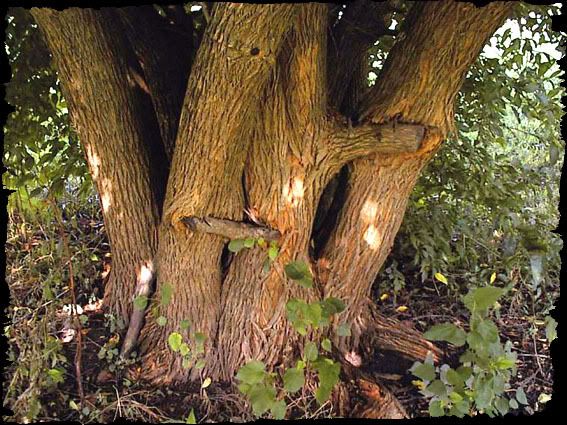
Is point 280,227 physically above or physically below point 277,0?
below

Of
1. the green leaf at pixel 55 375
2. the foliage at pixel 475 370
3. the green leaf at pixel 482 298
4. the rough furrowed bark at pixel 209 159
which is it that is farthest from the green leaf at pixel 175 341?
the green leaf at pixel 482 298

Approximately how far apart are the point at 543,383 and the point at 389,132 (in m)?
1.19

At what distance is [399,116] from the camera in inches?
77.0

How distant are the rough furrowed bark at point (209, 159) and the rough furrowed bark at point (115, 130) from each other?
16cm

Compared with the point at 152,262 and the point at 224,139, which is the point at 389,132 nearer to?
the point at 224,139

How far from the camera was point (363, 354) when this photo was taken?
237 centimetres

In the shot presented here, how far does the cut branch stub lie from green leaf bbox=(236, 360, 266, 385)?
0.41 metres

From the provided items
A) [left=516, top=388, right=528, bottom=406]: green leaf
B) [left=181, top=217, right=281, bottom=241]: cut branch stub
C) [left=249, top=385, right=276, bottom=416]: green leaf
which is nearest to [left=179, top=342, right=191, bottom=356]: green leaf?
[left=249, top=385, right=276, bottom=416]: green leaf

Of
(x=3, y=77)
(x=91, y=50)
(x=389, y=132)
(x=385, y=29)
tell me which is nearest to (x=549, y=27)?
(x=385, y=29)

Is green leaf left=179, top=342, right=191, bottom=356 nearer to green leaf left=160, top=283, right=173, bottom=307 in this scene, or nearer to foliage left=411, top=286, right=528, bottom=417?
green leaf left=160, top=283, right=173, bottom=307

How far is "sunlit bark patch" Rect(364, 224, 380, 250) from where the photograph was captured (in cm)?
218

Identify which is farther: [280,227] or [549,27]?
[549,27]

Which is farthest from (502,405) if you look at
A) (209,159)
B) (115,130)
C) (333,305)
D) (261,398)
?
(115,130)

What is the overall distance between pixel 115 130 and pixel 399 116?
3.11 ft
